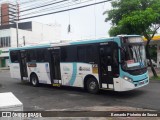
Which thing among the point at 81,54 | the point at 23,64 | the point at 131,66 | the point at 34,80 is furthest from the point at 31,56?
the point at 131,66

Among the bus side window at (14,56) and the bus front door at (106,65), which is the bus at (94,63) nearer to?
the bus front door at (106,65)

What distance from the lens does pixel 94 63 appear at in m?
13.8

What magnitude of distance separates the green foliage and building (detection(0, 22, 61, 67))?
4269cm

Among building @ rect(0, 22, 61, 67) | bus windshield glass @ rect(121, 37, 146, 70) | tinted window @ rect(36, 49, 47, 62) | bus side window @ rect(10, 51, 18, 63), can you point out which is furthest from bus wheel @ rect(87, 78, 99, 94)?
building @ rect(0, 22, 61, 67)

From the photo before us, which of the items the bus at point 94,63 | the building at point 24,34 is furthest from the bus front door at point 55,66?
the building at point 24,34

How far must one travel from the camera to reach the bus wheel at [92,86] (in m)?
13.8

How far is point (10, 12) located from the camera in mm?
28109

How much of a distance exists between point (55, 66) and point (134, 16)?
20.8ft

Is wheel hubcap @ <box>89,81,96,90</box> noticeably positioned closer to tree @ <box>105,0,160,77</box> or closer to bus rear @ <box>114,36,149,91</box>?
bus rear @ <box>114,36,149,91</box>

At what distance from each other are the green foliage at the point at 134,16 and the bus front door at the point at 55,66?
5382 millimetres

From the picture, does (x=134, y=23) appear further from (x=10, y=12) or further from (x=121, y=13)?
(x=10, y=12)

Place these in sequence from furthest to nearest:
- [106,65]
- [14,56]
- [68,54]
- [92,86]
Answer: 1. [14,56]
2. [68,54]
3. [92,86]
4. [106,65]

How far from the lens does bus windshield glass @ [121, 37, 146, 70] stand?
12602mm

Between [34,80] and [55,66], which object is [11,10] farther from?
[55,66]
